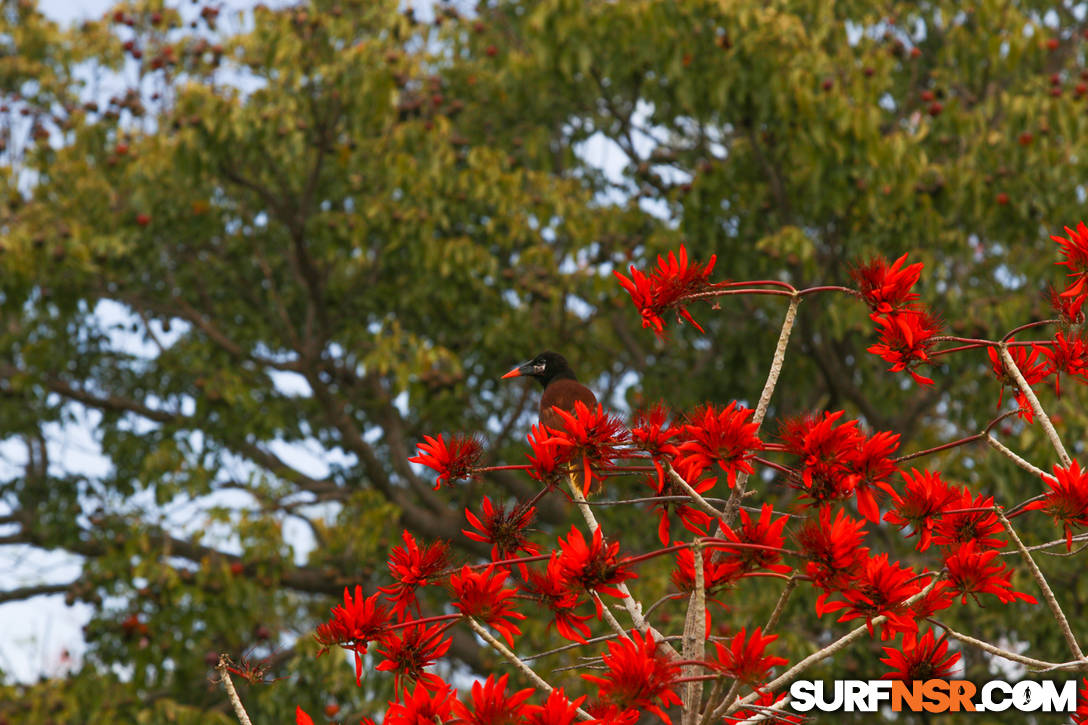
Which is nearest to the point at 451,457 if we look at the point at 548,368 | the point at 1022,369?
the point at 1022,369

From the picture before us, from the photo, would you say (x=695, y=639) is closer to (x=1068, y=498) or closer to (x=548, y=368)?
(x=1068, y=498)

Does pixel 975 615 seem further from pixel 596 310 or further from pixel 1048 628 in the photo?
pixel 596 310

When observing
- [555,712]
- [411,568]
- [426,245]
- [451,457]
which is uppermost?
[426,245]

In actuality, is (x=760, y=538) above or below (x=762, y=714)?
above

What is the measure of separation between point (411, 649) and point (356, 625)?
0.11m

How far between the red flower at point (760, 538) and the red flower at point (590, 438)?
0.22 m

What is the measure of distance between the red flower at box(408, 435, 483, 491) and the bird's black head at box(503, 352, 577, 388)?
1.71m

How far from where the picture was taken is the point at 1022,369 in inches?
98.3

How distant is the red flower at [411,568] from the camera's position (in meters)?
2.16

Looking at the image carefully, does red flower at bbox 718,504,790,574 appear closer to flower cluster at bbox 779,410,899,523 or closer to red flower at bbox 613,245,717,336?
flower cluster at bbox 779,410,899,523

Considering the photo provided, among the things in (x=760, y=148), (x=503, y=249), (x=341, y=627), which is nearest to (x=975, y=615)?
(x=760, y=148)

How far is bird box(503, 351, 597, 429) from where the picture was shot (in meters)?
3.42

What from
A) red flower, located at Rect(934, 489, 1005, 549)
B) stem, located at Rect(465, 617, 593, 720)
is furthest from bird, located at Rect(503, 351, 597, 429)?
stem, located at Rect(465, 617, 593, 720)

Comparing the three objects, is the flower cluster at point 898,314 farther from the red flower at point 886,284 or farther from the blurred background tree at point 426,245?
the blurred background tree at point 426,245
